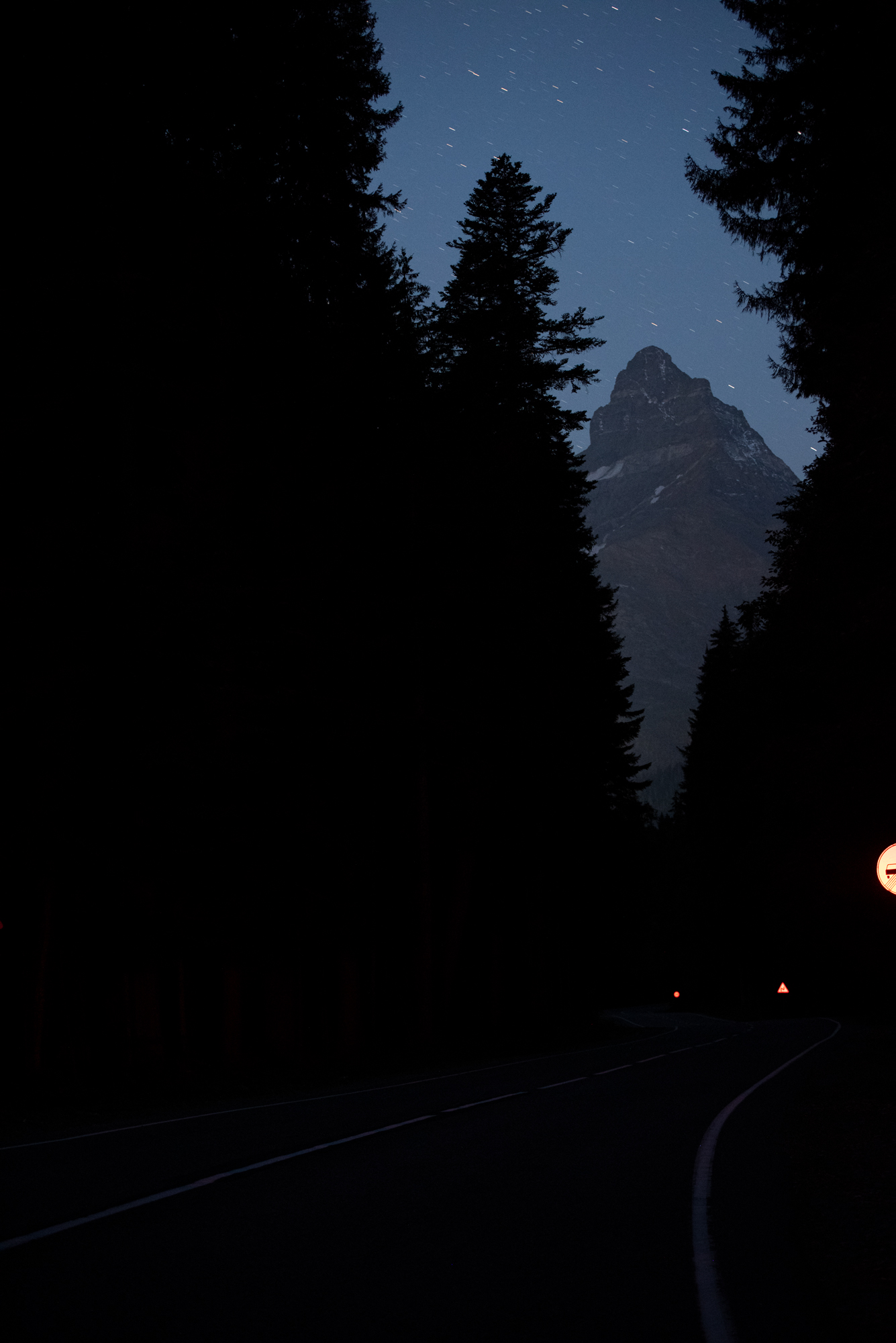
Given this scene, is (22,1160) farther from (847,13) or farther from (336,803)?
(847,13)

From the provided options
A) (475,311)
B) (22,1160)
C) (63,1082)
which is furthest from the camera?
(475,311)

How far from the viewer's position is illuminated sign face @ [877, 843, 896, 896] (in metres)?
13.9

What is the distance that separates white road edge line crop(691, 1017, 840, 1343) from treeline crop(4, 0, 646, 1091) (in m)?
11.5

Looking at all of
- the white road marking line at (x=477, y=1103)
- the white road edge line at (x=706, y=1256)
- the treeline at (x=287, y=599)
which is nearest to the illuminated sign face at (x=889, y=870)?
the white road edge line at (x=706, y=1256)

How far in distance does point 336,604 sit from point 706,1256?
21430mm

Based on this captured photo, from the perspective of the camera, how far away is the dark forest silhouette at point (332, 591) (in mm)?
19625

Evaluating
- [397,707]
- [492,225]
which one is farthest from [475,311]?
[397,707]

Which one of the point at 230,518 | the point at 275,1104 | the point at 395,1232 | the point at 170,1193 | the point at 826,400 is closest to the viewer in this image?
the point at 395,1232

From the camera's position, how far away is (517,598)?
32.6m

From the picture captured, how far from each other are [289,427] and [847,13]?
13.7 metres

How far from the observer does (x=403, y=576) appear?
3081 centimetres

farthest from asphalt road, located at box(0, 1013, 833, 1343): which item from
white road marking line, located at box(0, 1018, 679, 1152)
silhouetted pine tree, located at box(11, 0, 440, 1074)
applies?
silhouetted pine tree, located at box(11, 0, 440, 1074)

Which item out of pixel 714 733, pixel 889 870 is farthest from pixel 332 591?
pixel 714 733

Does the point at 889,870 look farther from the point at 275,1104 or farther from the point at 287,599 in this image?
the point at 287,599
